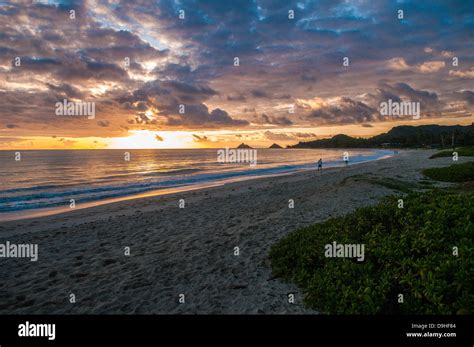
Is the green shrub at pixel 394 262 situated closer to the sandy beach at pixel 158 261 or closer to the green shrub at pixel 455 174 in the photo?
the sandy beach at pixel 158 261

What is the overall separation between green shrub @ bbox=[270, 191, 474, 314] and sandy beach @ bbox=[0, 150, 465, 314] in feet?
2.36

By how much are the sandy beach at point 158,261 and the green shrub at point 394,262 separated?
719 mm

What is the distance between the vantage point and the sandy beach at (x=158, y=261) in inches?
273

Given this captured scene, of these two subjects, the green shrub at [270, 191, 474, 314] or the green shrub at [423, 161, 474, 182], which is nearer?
the green shrub at [270, 191, 474, 314]

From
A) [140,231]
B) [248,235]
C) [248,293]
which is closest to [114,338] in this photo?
[248,293]

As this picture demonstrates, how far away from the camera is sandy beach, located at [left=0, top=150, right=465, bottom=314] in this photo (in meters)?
6.94

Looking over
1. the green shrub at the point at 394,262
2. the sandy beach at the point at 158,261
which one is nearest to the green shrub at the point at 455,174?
the sandy beach at the point at 158,261

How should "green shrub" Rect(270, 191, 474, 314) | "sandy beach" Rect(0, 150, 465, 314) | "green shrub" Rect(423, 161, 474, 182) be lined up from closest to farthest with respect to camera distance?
"green shrub" Rect(270, 191, 474, 314) → "sandy beach" Rect(0, 150, 465, 314) → "green shrub" Rect(423, 161, 474, 182)

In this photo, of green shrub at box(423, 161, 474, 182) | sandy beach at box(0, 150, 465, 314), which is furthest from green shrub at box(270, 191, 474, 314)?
green shrub at box(423, 161, 474, 182)

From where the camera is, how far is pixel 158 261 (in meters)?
9.77

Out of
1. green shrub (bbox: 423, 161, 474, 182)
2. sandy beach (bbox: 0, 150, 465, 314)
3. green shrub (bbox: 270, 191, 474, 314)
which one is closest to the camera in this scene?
green shrub (bbox: 270, 191, 474, 314)

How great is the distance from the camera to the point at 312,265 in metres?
7.73

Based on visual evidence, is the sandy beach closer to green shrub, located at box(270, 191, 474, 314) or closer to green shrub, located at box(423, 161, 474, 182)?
green shrub, located at box(270, 191, 474, 314)

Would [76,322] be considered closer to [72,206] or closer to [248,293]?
[248,293]
